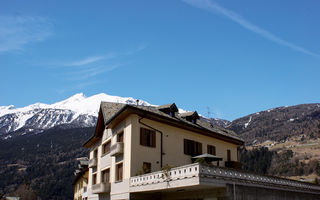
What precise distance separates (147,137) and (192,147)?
254 inches

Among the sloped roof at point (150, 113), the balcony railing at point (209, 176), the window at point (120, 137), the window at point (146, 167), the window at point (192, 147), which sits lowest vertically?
the balcony railing at point (209, 176)

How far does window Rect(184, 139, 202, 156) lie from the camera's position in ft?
124

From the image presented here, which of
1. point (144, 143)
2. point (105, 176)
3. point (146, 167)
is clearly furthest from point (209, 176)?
point (105, 176)

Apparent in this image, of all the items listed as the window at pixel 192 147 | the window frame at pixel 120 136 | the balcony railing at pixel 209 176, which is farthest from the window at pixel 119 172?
the window at pixel 192 147

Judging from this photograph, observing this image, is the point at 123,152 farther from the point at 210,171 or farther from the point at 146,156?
the point at 210,171

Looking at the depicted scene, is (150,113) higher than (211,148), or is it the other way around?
(150,113)

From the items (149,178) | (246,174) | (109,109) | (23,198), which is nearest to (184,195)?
(149,178)

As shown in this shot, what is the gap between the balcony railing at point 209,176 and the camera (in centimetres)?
2469

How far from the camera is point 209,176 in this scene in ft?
81.2

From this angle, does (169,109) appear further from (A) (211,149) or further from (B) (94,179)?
(B) (94,179)

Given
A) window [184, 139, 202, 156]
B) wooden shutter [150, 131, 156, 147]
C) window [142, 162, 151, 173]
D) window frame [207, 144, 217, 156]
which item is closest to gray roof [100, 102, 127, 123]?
wooden shutter [150, 131, 156, 147]

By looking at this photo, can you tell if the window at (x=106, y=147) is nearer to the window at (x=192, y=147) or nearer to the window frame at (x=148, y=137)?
the window frame at (x=148, y=137)

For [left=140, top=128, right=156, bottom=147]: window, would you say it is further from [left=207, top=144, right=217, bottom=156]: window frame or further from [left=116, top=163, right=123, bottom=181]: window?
[left=207, top=144, right=217, bottom=156]: window frame

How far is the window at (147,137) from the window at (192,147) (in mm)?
4612
